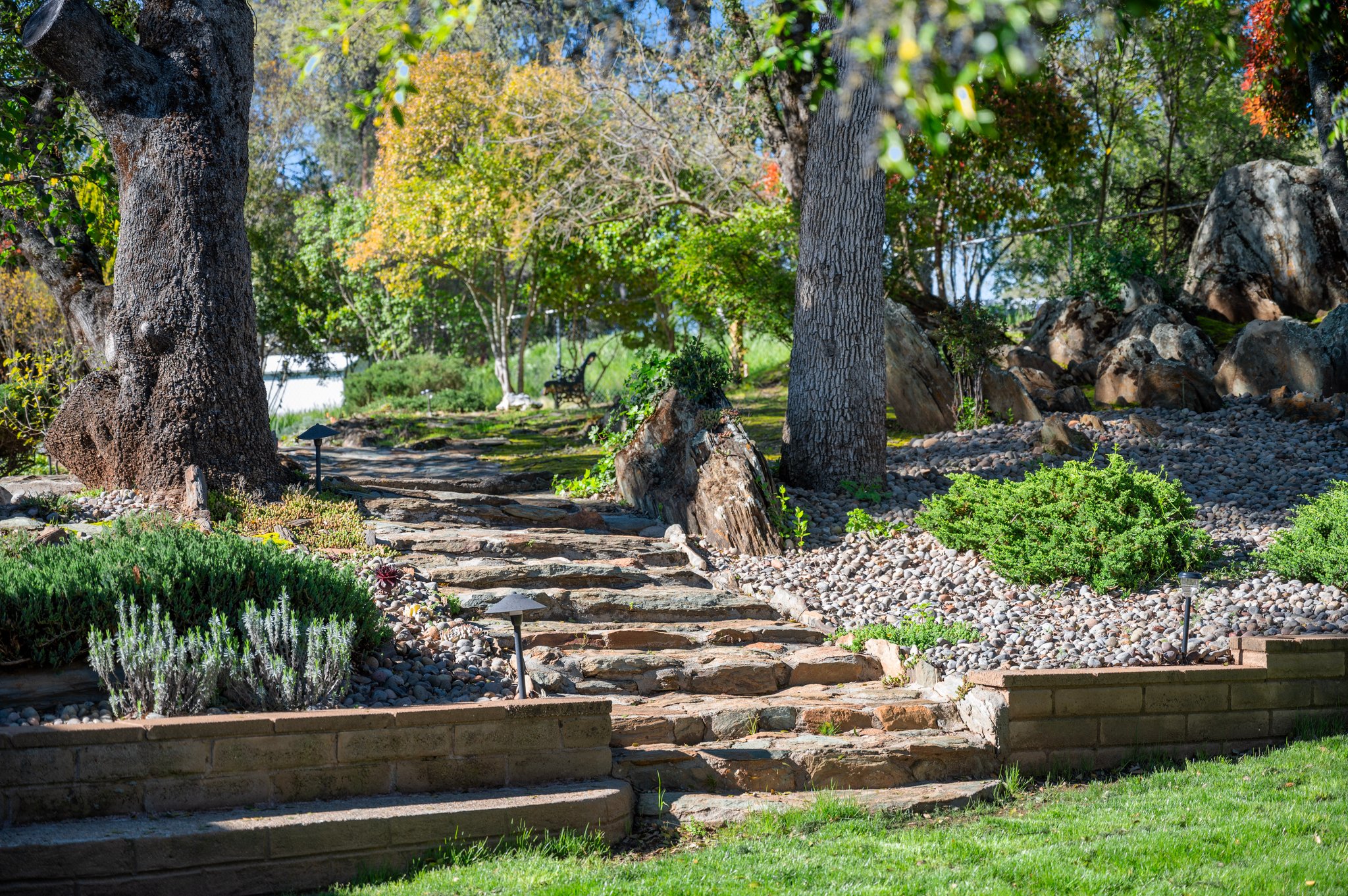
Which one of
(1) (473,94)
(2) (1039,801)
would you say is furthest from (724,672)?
(1) (473,94)

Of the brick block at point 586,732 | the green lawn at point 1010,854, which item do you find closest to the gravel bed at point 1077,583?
the green lawn at point 1010,854

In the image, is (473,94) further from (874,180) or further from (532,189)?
(874,180)

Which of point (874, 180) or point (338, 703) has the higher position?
point (874, 180)

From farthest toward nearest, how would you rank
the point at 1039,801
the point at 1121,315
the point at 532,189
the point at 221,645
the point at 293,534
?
the point at 532,189, the point at 1121,315, the point at 293,534, the point at 1039,801, the point at 221,645

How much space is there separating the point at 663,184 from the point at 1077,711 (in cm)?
1198

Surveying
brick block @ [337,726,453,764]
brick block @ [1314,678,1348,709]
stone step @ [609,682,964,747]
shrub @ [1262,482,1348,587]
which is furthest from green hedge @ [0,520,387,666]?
shrub @ [1262,482,1348,587]

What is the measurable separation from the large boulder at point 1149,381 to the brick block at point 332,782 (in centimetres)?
880

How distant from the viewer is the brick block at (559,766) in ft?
13.3

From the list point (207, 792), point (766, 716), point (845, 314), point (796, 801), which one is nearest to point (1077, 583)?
point (766, 716)

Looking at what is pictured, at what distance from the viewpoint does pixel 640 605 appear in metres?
5.86

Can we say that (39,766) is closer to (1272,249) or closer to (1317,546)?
(1317,546)

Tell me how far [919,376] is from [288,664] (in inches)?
288

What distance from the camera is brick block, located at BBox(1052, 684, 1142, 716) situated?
4.77 m

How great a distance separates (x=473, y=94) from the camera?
55.9 ft
